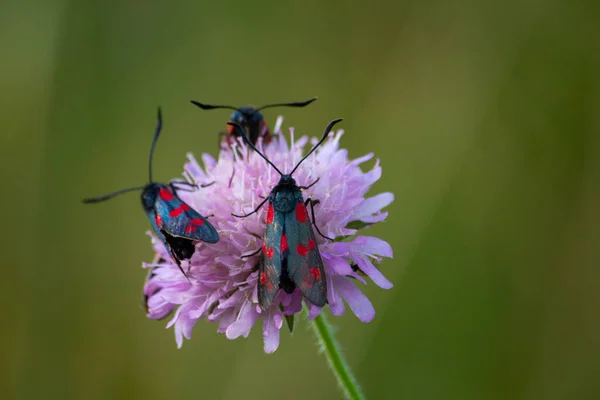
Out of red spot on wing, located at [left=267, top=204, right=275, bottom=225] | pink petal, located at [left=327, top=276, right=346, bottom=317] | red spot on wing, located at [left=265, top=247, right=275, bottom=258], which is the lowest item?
pink petal, located at [left=327, top=276, right=346, bottom=317]

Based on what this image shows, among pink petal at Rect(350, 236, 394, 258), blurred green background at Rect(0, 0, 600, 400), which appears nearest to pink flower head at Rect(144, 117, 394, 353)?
pink petal at Rect(350, 236, 394, 258)

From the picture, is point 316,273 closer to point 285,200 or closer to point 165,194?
point 285,200

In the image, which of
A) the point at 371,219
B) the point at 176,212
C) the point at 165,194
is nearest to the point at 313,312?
the point at 371,219

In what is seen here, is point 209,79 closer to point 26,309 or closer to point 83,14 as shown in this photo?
point 83,14

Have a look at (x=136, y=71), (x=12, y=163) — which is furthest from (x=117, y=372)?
(x=136, y=71)

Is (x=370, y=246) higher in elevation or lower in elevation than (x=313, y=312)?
higher

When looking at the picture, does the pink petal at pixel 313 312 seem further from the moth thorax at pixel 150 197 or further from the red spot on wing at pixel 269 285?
the moth thorax at pixel 150 197

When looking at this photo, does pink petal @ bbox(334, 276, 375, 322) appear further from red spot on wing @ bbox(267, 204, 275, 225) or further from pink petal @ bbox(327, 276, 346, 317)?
red spot on wing @ bbox(267, 204, 275, 225)

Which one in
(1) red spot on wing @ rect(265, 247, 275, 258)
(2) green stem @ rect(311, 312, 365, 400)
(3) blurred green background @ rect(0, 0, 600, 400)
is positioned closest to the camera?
(1) red spot on wing @ rect(265, 247, 275, 258)
